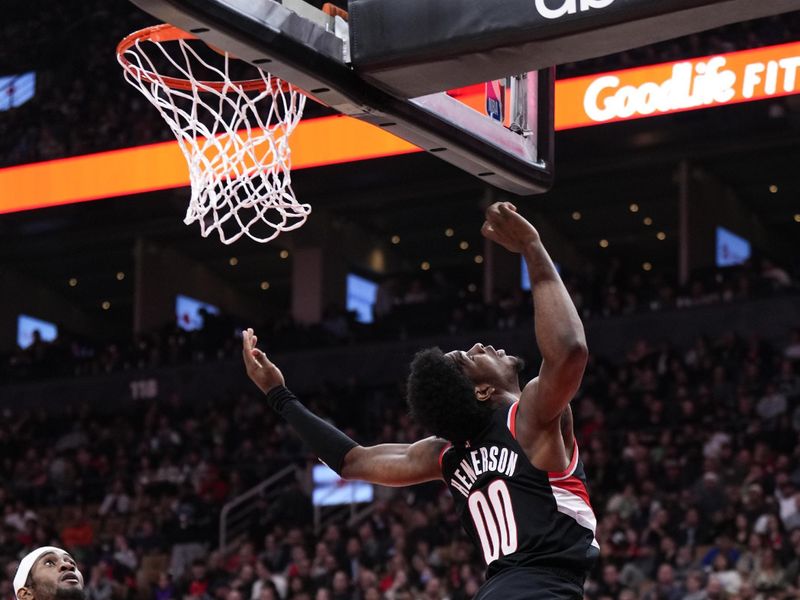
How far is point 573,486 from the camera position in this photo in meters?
3.72

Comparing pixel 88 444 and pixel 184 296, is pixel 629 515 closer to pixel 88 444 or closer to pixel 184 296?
pixel 88 444

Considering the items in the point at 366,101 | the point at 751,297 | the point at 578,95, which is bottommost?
the point at 366,101

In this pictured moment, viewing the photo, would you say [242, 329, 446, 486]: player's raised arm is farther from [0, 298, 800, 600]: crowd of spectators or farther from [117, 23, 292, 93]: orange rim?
[0, 298, 800, 600]: crowd of spectators

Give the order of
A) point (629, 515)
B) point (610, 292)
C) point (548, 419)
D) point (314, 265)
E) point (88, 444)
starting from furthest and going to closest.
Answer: point (314, 265), point (88, 444), point (610, 292), point (629, 515), point (548, 419)

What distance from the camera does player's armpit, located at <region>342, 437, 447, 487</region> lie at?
4.04 metres

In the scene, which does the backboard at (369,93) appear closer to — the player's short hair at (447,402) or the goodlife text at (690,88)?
the player's short hair at (447,402)

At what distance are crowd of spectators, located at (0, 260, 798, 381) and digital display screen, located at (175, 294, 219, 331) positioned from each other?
34.5 inches

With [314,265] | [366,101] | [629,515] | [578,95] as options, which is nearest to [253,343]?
[366,101]

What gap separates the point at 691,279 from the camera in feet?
62.6

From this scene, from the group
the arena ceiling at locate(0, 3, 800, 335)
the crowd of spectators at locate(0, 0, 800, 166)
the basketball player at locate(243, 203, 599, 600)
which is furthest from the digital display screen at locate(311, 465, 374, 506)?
the basketball player at locate(243, 203, 599, 600)

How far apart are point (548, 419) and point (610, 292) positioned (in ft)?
51.4

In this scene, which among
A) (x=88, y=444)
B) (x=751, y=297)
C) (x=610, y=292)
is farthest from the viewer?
(x=88, y=444)

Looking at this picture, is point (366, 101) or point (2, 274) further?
point (2, 274)

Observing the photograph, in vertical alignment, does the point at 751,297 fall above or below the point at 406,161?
below
